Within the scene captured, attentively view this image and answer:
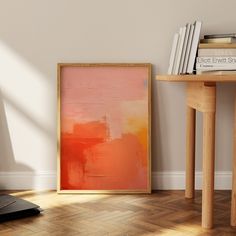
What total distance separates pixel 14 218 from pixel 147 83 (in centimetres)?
116

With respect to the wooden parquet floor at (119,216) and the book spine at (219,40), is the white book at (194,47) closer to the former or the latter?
the book spine at (219,40)

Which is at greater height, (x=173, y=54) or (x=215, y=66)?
(x=173, y=54)

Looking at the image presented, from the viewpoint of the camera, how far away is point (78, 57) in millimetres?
2971

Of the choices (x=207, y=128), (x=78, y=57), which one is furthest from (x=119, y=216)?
(x=78, y=57)

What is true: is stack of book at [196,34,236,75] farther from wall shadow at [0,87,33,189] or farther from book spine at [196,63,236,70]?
wall shadow at [0,87,33,189]

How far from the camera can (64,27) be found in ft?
9.68

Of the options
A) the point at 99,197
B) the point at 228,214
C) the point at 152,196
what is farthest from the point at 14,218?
the point at 228,214

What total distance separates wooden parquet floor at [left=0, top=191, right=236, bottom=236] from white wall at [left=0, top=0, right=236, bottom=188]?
0.24m

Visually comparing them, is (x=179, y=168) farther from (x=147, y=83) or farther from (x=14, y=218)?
(x=14, y=218)

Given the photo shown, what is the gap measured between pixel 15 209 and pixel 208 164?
995 millimetres

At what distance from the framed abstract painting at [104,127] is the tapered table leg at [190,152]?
27 centimetres

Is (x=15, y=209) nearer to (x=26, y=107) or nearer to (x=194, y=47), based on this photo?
(x=26, y=107)

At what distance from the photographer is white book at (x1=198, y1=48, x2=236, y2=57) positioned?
7.93 ft

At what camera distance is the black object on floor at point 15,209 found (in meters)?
2.36
